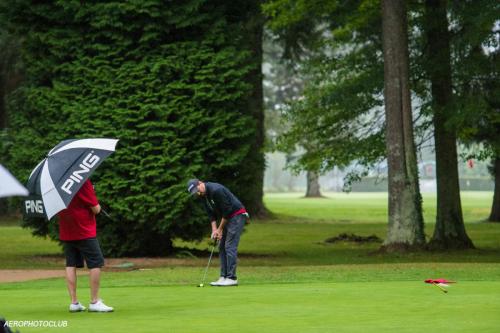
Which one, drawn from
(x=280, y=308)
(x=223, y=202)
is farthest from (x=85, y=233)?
(x=223, y=202)

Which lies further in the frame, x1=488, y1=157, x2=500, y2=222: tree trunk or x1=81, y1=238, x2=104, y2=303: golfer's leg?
x1=488, y1=157, x2=500, y2=222: tree trunk

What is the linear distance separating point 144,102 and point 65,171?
1168cm

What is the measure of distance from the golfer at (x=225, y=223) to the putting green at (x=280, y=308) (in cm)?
45

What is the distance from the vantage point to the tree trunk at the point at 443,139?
1072 inches

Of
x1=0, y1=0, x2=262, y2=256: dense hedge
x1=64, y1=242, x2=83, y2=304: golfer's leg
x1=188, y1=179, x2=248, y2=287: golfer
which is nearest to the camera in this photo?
x1=64, y1=242, x2=83, y2=304: golfer's leg

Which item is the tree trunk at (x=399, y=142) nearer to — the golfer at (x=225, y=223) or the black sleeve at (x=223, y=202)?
the golfer at (x=225, y=223)

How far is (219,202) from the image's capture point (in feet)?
53.3

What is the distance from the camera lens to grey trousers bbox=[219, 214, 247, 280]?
16.2 m

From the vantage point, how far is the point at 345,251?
28344 mm

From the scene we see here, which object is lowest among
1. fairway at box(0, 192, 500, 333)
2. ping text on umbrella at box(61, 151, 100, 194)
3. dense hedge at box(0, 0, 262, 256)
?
fairway at box(0, 192, 500, 333)

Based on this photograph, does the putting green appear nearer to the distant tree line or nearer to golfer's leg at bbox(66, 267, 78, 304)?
golfer's leg at bbox(66, 267, 78, 304)

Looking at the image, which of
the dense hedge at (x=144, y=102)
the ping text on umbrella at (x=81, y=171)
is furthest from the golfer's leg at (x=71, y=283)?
the dense hedge at (x=144, y=102)

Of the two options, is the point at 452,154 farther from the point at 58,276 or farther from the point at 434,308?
the point at 434,308

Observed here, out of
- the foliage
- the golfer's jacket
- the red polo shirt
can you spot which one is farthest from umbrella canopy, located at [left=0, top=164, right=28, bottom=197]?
the foliage
